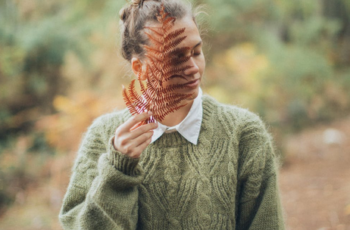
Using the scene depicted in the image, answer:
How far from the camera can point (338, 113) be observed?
31.2 feet

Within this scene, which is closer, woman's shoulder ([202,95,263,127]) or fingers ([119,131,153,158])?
fingers ([119,131,153,158])

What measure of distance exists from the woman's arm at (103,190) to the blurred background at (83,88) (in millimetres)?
2981

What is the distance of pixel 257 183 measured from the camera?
1839mm

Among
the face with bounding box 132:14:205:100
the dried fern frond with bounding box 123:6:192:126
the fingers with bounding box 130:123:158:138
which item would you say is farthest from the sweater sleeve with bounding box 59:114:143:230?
the face with bounding box 132:14:205:100

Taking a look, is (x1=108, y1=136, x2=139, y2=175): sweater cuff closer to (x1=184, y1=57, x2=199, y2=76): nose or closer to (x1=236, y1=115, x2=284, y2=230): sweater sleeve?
(x1=184, y1=57, x2=199, y2=76): nose

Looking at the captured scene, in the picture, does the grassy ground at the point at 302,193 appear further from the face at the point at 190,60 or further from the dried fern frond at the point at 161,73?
the dried fern frond at the point at 161,73

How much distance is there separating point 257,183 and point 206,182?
0.26 metres

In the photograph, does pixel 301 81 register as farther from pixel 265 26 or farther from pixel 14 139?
pixel 14 139

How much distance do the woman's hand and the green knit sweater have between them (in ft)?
1.30

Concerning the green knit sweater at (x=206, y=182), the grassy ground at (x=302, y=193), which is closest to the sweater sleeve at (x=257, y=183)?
the green knit sweater at (x=206, y=182)

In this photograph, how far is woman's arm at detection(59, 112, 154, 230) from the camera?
5.03ft

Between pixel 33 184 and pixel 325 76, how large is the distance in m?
6.69

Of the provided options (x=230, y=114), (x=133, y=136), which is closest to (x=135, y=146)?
(x=133, y=136)

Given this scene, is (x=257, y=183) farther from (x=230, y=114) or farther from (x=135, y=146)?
(x=135, y=146)
